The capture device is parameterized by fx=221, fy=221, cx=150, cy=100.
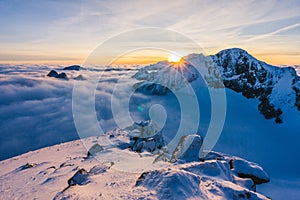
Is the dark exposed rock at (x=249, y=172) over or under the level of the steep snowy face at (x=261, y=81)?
under

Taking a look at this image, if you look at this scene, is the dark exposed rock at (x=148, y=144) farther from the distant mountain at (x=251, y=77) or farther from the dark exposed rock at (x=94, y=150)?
the distant mountain at (x=251, y=77)

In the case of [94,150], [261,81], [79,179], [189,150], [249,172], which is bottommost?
[94,150]

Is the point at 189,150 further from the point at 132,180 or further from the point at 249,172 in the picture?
the point at 132,180

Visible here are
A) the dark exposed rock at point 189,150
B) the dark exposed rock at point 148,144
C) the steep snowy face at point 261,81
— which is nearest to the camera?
the dark exposed rock at point 189,150

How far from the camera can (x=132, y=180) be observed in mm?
13953

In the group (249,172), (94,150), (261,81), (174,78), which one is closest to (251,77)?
(261,81)

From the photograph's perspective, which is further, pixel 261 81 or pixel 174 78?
pixel 174 78

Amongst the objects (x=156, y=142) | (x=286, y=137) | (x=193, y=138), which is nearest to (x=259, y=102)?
(x=286, y=137)

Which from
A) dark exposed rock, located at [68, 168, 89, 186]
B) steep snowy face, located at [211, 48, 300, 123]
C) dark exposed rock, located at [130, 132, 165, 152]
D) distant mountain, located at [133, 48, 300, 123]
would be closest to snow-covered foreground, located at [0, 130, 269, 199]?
dark exposed rock, located at [68, 168, 89, 186]

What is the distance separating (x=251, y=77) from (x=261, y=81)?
3.74m

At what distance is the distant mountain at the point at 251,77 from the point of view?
232 ft

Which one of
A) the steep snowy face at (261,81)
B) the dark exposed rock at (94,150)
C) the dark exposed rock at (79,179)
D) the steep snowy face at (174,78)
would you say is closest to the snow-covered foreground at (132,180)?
the dark exposed rock at (79,179)

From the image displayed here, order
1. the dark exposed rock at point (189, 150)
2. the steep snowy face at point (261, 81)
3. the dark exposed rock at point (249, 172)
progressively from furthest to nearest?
1. the steep snowy face at point (261, 81)
2. the dark exposed rock at point (249, 172)
3. the dark exposed rock at point (189, 150)

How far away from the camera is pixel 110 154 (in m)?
23.5
